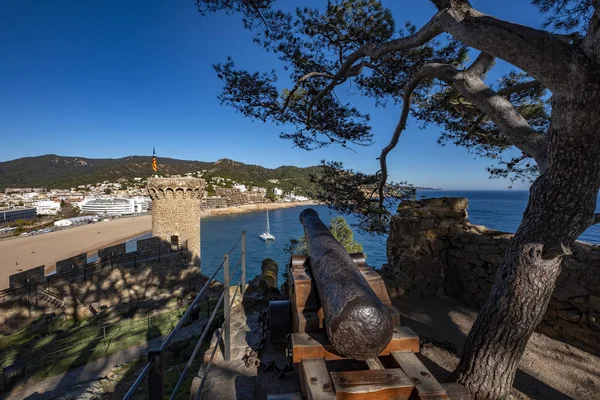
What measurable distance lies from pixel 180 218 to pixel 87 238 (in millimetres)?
34921

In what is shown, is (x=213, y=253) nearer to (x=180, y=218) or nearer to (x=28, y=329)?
(x=180, y=218)

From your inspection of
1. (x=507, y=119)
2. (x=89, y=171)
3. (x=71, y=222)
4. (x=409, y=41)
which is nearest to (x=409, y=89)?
(x=409, y=41)

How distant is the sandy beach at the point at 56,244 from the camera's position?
27.2m

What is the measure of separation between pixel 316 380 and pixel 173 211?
680 inches

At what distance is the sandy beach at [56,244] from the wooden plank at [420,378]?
28.8 metres

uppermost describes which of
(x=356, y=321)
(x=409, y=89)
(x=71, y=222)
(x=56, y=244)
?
(x=409, y=89)

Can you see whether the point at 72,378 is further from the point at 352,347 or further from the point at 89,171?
the point at 89,171

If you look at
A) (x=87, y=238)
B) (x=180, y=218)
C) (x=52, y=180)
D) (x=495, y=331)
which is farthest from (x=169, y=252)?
(x=52, y=180)

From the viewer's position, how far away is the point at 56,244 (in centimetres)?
3672

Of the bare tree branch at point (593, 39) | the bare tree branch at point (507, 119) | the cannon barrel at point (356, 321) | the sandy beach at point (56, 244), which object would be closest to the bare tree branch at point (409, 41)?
the bare tree branch at point (507, 119)

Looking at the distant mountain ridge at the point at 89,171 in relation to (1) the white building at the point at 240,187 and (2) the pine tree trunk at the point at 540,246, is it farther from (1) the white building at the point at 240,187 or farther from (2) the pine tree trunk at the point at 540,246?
(2) the pine tree trunk at the point at 540,246

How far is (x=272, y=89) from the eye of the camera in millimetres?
5309

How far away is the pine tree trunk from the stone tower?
55.0 feet

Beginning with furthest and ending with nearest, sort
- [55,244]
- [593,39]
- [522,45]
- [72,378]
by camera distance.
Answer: [55,244] → [72,378] → [522,45] → [593,39]
